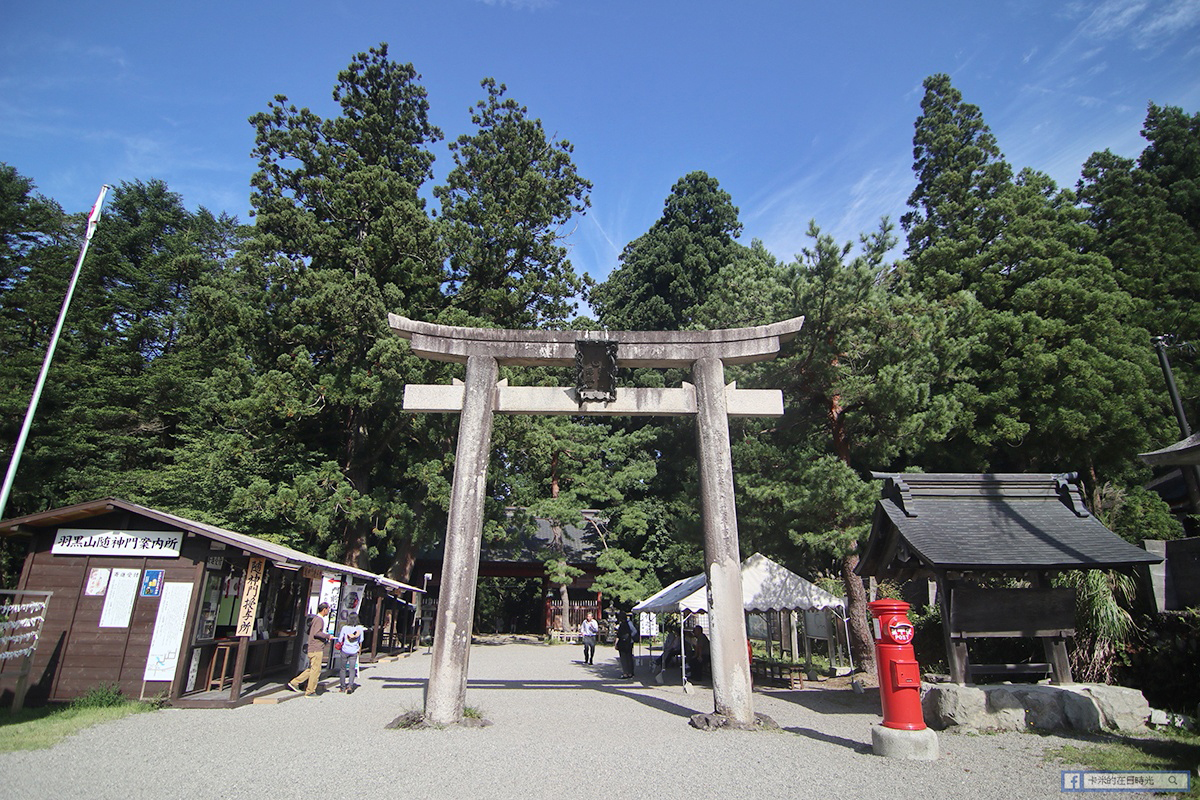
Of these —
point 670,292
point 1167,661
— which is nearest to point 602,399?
point 1167,661

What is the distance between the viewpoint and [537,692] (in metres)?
10.3

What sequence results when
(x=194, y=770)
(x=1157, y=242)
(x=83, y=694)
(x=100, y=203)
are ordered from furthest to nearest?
(x=1157, y=242), (x=100, y=203), (x=83, y=694), (x=194, y=770)

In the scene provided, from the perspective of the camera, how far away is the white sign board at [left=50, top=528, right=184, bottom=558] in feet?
27.8

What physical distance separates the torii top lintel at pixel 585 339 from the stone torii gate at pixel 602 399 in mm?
14

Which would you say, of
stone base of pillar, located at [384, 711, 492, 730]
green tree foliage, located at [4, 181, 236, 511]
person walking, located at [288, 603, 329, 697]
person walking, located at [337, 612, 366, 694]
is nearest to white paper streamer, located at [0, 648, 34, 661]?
person walking, located at [288, 603, 329, 697]

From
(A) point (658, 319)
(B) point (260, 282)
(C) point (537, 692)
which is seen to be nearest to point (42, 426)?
(B) point (260, 282)

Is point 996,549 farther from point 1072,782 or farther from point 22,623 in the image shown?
point 22,623

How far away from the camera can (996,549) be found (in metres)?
7.66

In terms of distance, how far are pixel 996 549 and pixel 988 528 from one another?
2.03 feet

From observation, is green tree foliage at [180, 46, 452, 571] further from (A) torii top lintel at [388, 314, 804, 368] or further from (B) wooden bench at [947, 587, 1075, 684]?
(B) wooden bench at [947, 587, 1075, 684]

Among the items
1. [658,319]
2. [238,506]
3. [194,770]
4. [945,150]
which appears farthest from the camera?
[658,319]

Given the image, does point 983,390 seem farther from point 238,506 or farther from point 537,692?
point 238,506

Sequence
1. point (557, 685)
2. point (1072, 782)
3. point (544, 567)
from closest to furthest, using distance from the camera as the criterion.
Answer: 1. point (1072, 782)
2. point (557, 685)
3. point (544, 567)

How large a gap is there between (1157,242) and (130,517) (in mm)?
27735
